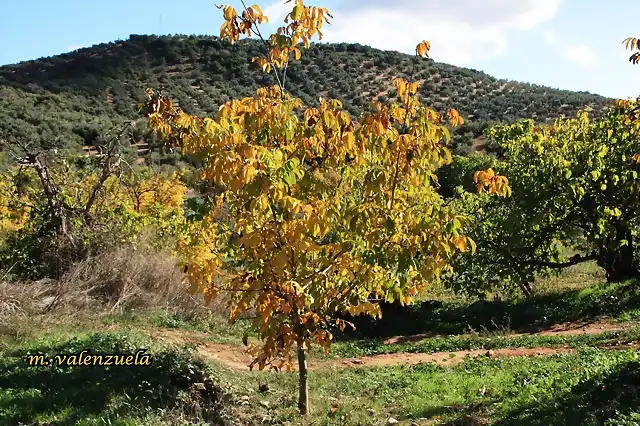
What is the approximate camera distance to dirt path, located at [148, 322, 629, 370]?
10016 millimetres

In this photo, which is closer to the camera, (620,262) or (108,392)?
(108,392)

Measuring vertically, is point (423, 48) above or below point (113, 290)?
above

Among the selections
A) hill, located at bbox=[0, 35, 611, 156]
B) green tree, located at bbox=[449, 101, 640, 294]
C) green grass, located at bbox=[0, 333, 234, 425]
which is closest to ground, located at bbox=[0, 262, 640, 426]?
green grass, located at bbox=[0, 333, 234, 425]

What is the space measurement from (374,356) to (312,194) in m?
7.35

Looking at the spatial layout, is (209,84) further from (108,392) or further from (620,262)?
(108,392)

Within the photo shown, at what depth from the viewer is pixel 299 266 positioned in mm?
5535

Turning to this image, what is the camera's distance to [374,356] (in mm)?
11773

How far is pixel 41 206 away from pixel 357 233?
32.3ft

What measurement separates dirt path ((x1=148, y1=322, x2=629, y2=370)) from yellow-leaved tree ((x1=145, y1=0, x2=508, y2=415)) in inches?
166

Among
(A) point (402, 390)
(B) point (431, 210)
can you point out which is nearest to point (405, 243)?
(B) point (431, 210)

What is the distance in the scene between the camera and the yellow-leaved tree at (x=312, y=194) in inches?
185

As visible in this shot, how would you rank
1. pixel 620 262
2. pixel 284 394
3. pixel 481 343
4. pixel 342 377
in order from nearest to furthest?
pixel 284 394, pixel 342 377, pixel 481 343, pixel 620 262

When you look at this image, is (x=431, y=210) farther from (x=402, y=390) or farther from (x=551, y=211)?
(x=551, y=211)

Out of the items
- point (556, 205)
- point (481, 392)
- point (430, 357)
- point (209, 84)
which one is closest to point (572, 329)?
point (430, 357)
